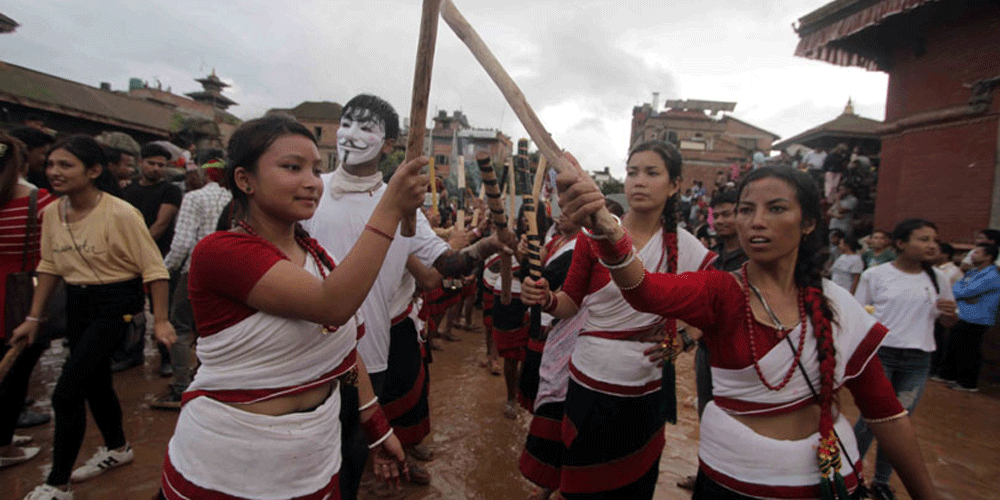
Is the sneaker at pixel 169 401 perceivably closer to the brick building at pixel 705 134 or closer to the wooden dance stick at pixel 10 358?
the wooden dance stick at pixel 10 358

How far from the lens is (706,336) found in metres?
1.99

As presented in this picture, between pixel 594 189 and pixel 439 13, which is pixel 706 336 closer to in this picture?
pixel 594 189

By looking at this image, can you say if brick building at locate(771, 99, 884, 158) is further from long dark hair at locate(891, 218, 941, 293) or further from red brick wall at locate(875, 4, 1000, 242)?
long dark hair at locate(891, 218, 941, 293)

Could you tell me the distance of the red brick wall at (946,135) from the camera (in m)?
7.56

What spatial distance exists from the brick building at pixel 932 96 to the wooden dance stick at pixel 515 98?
8.83 metres

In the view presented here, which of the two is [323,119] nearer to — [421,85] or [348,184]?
[348,184]

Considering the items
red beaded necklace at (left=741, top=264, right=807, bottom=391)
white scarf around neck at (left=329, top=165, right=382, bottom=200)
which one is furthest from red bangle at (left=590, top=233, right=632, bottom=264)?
white scarf around neck at (left=329, top=165, right=382, bottom=200)

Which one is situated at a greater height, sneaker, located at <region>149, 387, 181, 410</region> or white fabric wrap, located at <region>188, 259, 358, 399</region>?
white fabric wrap, located at <region>188, 259, 358, 399</region>

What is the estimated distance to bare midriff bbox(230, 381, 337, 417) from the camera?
1547 mm

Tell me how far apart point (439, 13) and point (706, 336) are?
1.52 metres

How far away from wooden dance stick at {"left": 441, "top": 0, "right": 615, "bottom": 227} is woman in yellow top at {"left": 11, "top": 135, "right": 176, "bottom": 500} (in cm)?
260

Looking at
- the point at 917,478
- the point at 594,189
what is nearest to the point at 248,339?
the point at 594,189

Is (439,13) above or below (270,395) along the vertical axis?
above

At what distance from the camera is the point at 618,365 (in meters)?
2.63
